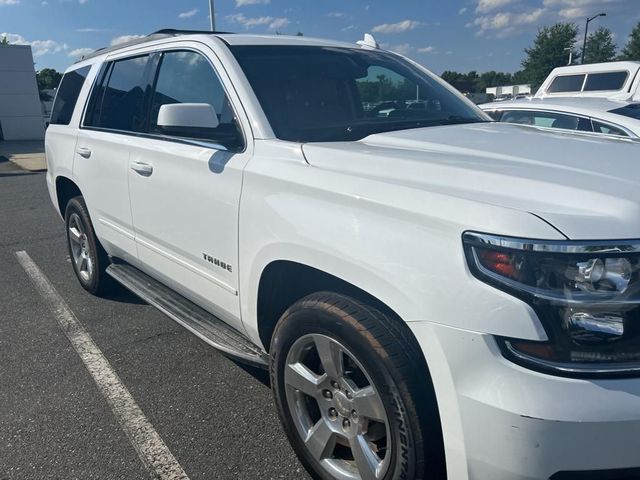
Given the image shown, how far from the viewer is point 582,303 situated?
5.24 ft

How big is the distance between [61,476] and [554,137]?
2.83m

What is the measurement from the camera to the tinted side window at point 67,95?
4.87 m

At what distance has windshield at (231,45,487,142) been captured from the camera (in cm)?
289

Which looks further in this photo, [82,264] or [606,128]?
[606,128]

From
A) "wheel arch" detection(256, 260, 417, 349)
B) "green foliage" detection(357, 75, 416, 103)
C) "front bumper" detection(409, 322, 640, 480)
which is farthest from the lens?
"green foliage" detection(357, 75, 416, 103)

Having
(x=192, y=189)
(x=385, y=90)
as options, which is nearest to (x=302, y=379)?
(x=192, y=189)

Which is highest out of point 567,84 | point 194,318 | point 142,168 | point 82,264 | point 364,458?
point 567,84

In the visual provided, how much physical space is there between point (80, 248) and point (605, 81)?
11.1 metres

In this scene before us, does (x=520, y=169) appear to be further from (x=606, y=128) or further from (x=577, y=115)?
(x=577, y=115)

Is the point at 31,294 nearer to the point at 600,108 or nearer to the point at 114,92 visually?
the point at 114,92

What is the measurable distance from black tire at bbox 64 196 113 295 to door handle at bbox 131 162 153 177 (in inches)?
47.7

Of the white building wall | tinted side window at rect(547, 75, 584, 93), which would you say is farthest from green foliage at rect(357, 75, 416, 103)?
the white building wall

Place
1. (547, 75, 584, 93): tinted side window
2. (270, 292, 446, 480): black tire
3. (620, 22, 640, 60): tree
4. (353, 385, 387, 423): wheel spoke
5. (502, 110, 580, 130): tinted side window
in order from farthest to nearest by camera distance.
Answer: (620, 22, 640, 60): tree
(547, 75, 584, 93): tinted side window
(502, 110, 580, 130): tinted side window
(353, 385, 387, 423): wheel spoke
(270, 292, 446, 480): black tire

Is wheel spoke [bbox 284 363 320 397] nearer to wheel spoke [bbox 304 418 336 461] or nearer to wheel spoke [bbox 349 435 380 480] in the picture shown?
wheel spoke [bbox 304 418 336 461]
